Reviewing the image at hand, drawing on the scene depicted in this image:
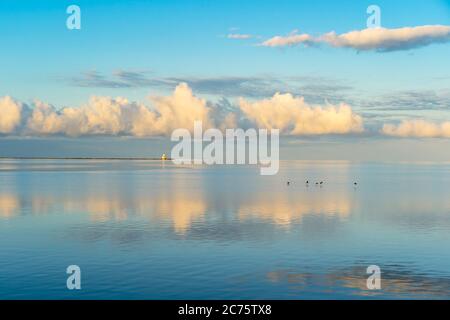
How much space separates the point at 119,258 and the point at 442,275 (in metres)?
28.5

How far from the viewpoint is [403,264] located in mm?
47969

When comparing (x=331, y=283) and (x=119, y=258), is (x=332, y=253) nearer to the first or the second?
(x=331, y=283)

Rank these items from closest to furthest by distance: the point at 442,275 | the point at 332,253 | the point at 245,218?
the point at 442,275 < the point at 332,253 < the point at 245,218

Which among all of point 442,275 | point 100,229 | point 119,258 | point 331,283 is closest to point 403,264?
point 442,275

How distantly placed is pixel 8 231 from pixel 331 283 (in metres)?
42.1

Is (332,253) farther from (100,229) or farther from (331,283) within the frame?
(100,229)

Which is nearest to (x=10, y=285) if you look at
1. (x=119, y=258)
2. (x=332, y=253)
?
(x=119, y=258)

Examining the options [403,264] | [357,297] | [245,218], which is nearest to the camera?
[357,297]
